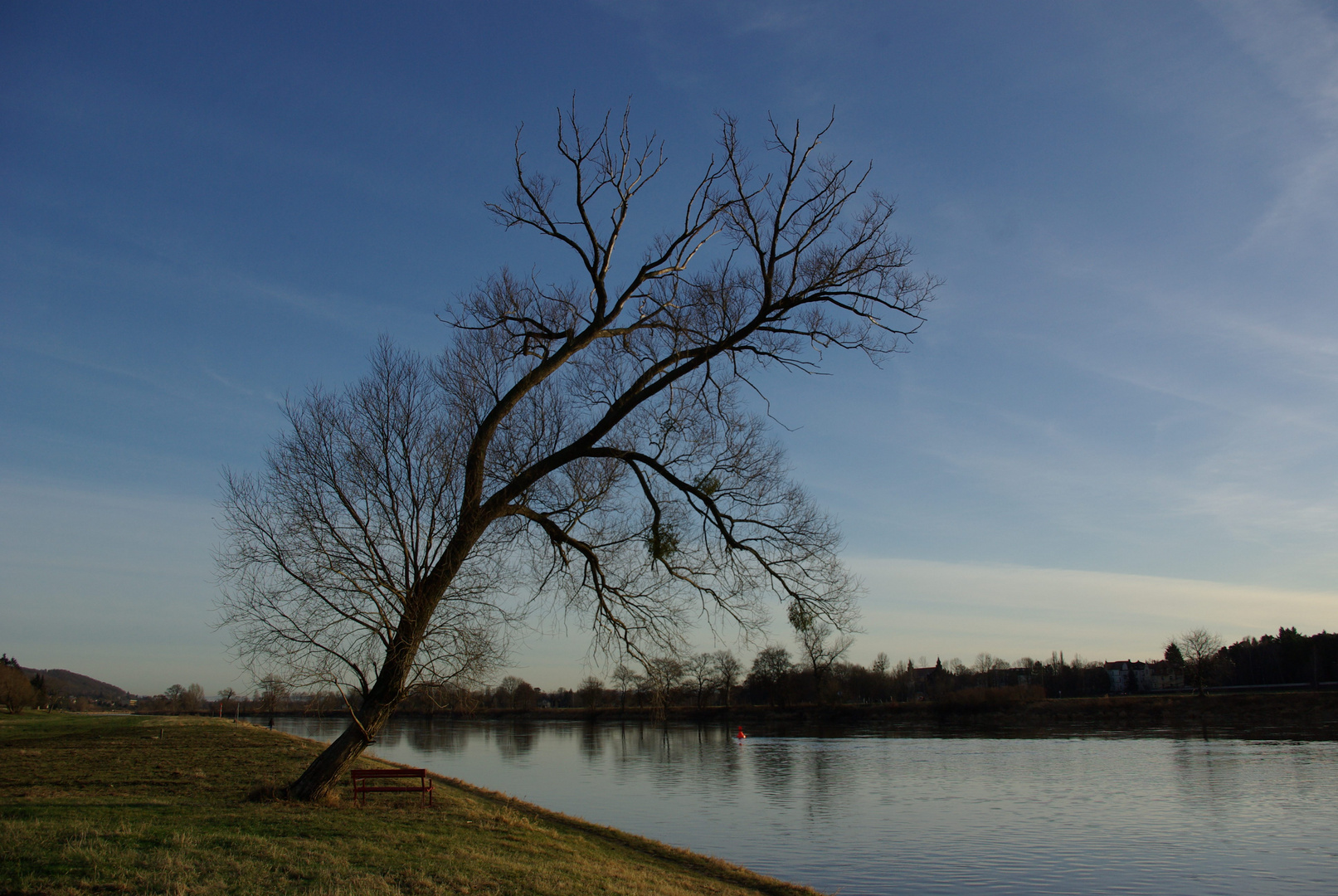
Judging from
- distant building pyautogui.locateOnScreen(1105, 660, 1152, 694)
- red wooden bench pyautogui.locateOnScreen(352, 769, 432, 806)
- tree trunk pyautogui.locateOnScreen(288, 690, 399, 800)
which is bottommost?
distant building pyautogui.locateOnScreen(1105, 660, 1152, 694)

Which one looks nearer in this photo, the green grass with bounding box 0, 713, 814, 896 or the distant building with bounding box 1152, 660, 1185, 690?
the green grass with bounding box 0, 713, 814, 896

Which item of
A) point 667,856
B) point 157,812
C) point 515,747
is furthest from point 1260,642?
point 157,812

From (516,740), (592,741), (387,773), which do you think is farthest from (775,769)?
(516,740)

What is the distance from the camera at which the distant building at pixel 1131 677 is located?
4737 inches

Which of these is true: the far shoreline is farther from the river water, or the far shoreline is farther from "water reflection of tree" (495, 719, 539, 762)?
the river water

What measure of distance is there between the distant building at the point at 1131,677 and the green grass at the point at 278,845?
12434 cm

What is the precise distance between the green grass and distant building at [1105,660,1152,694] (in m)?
124

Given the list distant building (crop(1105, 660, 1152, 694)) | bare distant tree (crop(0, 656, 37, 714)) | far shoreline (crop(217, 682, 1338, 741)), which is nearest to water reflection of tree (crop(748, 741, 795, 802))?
far shoreline (crop(217, 682, 1338, 741))

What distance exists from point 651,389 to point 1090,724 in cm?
5358

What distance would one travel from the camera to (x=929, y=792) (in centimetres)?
2423

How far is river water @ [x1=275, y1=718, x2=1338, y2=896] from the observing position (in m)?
14.2

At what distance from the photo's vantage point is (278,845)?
8.19 meters

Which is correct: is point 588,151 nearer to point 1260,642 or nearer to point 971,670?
point 1260,642

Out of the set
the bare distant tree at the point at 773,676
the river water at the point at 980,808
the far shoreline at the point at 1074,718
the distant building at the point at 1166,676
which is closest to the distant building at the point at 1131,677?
the distant building at the point at 1166,676
